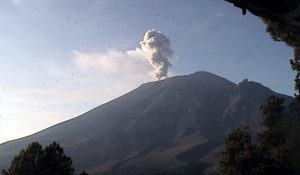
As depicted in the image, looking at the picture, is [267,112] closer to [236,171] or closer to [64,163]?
[236,171]

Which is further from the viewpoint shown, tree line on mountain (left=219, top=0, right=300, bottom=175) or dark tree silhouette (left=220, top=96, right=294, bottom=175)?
dark tree silhouette (left=220, top=96, right=294, bottom=175)

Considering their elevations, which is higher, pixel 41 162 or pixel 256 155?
pixel 41 162

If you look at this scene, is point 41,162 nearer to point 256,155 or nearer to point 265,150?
point 256,155

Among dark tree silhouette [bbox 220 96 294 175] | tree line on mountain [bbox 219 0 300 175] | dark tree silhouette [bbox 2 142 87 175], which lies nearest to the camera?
tree line on mountain [bbox 219 0 300 175]

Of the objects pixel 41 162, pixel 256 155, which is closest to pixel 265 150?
pixel 256 155

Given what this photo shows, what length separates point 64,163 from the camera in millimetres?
34406

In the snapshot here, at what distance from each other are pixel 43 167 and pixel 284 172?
706 inches

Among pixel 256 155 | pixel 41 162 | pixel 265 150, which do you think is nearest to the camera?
pixel 256 155

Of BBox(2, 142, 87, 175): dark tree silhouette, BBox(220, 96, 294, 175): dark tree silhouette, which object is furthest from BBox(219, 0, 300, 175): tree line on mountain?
BBox(2, 142, 87, 175): dark tree silhouette

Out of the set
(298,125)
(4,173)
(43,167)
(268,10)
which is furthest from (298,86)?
(4,173)

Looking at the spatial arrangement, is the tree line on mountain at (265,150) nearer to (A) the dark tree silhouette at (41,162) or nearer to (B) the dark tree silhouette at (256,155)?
(B) the dark tree silhouette at (256,155)

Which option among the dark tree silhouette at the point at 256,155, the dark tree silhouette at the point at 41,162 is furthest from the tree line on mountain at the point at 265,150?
the dark tree silhouette at the point at 41,162

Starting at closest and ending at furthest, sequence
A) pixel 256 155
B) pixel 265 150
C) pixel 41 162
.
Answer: pixel 256 155
pixel 265 150
pixel 41 162

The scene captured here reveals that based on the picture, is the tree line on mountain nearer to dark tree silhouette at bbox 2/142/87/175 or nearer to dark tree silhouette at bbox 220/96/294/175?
dark tree silhouette at bbox 220/96/294/175
